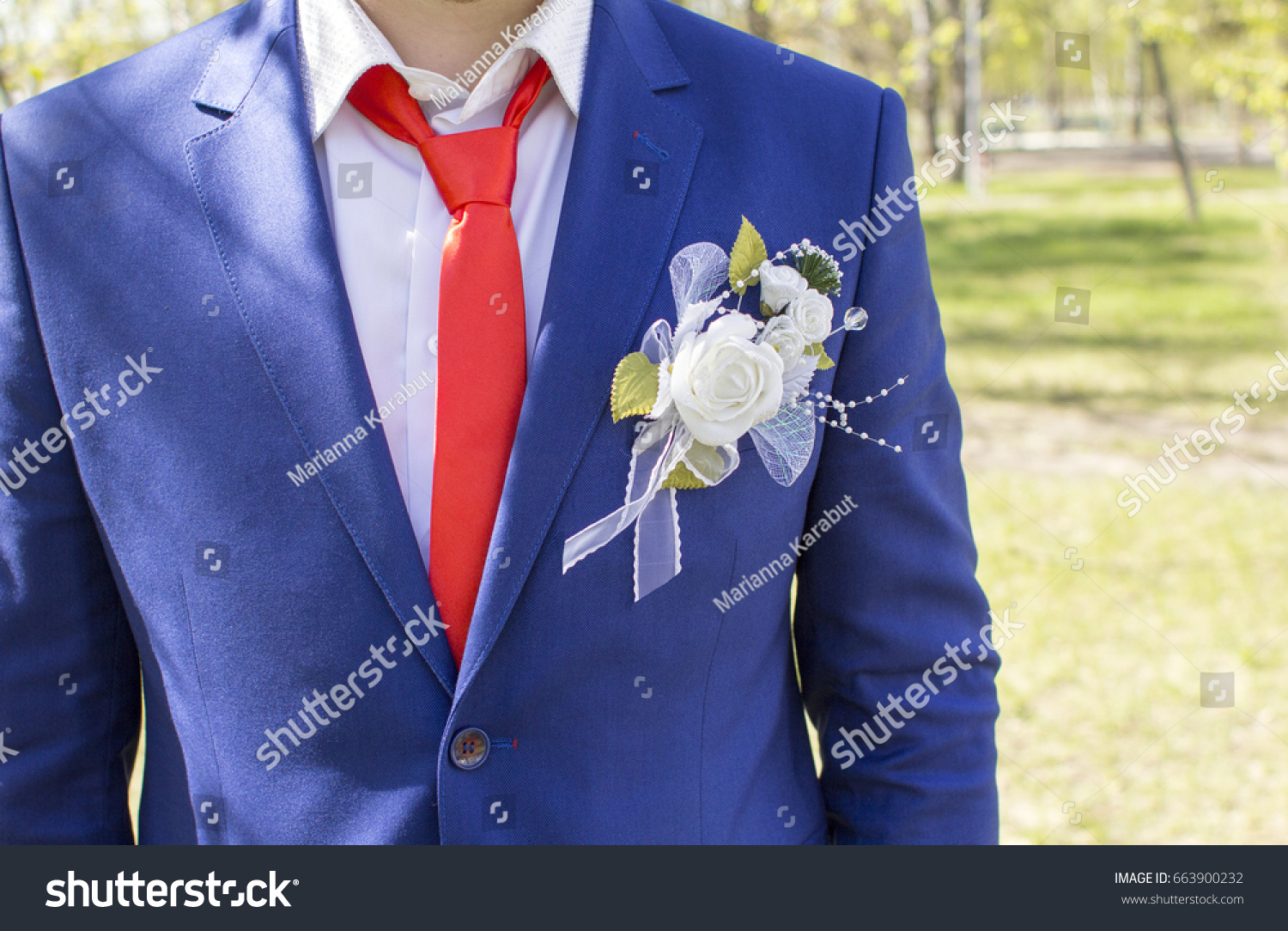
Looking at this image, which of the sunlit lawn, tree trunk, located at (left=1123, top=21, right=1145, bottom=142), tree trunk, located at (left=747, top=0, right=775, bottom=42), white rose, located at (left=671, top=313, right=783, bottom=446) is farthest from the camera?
tree trunk, located at (left=1123, top=21, right=1145, bottom=142)

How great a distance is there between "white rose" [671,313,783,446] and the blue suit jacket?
110 millimetres

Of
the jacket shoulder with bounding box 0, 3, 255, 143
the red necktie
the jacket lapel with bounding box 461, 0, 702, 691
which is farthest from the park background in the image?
the jacket shoulder with bounding box 0, 3, 255, 143

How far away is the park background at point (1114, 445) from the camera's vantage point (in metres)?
4.25

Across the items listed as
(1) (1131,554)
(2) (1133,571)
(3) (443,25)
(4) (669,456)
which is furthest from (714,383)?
(1) (1131,554)

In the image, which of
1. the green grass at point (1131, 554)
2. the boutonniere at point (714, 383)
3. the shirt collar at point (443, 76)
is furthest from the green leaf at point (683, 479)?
the green grass at point (1131, 554)

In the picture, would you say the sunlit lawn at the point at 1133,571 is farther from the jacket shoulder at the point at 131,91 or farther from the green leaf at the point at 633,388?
the jacket shoulder at the point at 131,91

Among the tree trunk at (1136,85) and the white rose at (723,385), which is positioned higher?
the tree trunk at (1136,85)

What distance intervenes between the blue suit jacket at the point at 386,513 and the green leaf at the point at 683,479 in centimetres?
4

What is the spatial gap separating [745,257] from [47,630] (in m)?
1.13

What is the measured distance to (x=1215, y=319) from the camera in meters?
11.5

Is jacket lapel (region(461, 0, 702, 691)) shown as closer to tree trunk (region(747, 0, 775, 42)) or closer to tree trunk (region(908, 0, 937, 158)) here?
tree trunk (region(747, 0, 775, 42))

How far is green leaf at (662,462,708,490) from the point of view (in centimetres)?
134

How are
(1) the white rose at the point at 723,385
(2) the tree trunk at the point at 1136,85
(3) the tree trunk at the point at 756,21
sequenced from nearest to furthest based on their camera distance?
(1) the white rose at the point at 723,385
(3) the tree trunk at the point at 756,21
(2) the tree trunk at the point at 1136,85

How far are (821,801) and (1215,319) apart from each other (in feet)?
38.7
